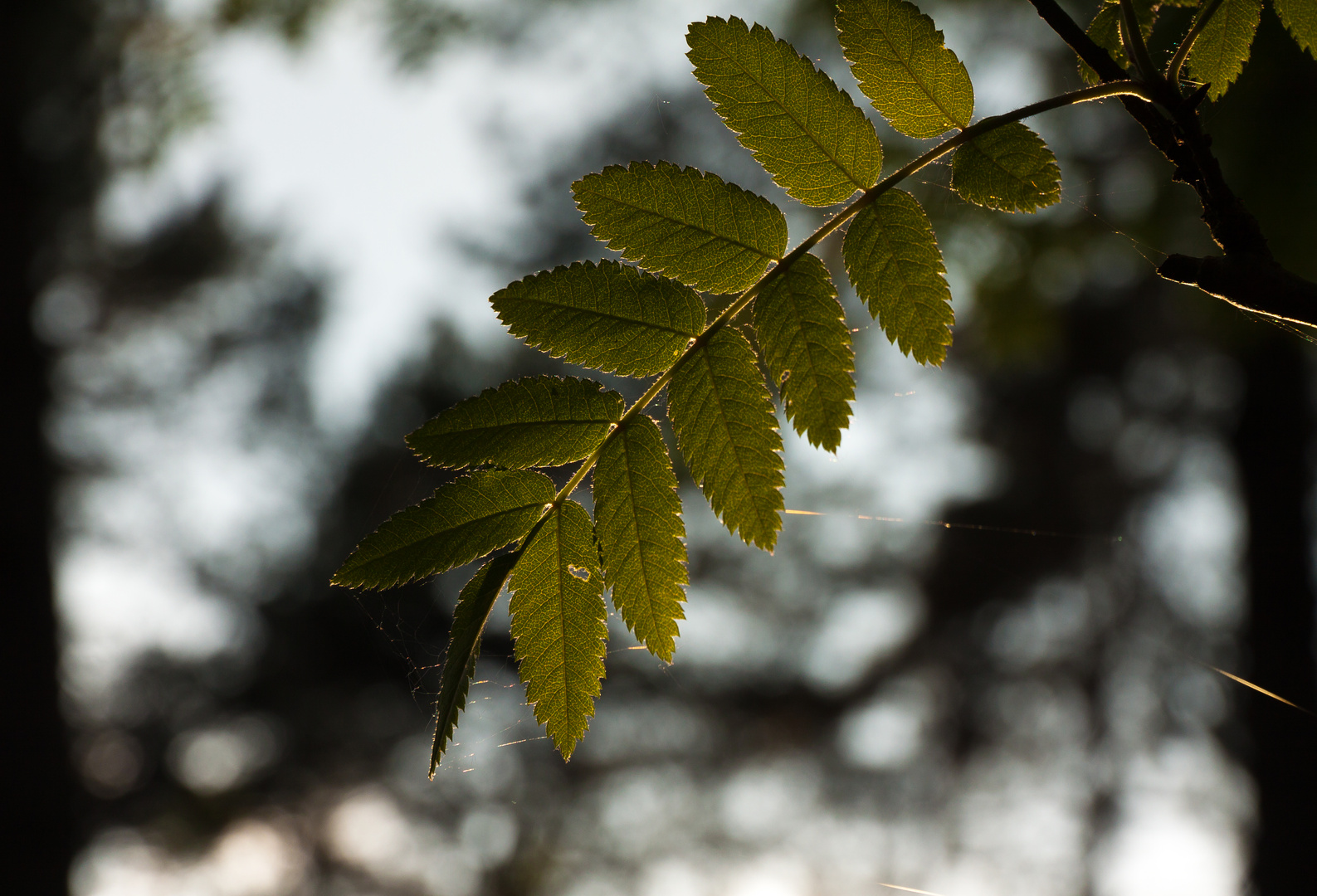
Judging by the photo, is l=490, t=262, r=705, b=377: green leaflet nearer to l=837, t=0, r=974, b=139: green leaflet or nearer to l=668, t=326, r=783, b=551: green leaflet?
l=668, t=326, r=783, b=551: green leaflet

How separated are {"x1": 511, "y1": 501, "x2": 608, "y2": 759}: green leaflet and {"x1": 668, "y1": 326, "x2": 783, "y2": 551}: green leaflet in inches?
5.4

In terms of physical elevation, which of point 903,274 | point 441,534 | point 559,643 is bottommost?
point 559,643

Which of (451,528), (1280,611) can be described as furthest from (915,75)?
(1280,611)

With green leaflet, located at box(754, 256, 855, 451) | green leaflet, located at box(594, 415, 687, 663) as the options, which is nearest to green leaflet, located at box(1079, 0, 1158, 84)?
green leaflet, located at box(754, 256, 855, 451)

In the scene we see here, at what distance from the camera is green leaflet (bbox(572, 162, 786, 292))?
686 millimetres

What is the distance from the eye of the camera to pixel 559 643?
0.68 meters

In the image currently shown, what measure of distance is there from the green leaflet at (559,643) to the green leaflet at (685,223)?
0.96 ft

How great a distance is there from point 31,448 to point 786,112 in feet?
21.4

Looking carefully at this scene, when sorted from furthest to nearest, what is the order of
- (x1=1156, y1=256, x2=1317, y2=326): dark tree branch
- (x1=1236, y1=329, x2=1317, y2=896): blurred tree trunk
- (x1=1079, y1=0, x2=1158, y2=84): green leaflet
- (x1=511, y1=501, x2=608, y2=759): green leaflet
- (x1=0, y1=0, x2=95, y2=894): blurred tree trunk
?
1. (x1=0, y1=0, x2=95, y2=894): blurred tree trunk
2. (x1=1236, y1=329, x2=1317, y2=896): blurred tree trunk
3. (x1=1079, y1=0, x2=1158, y2=84): green leaflet
4. (x1=511, y1=501, x2=608, y2=759): green leaflet
5. (x1=1156, y1=256, x2=1317, y2=326): dark tree branch

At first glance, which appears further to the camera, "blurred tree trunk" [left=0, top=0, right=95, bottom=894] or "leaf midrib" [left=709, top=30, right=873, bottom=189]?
"blurred tree trunk" [left=0, top=0, right=95, bottom=894]

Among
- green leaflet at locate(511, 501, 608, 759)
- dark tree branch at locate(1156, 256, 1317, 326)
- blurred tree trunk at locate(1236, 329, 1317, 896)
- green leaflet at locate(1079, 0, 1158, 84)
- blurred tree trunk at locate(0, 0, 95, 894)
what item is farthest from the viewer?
blurred tree trunk at locate(0, 0, 95, 894)

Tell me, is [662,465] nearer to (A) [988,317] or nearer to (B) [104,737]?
(A) [988,317]

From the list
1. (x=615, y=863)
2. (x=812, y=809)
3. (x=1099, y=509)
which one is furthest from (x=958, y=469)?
(x=615, y=863)

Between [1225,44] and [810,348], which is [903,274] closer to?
[810,348]
